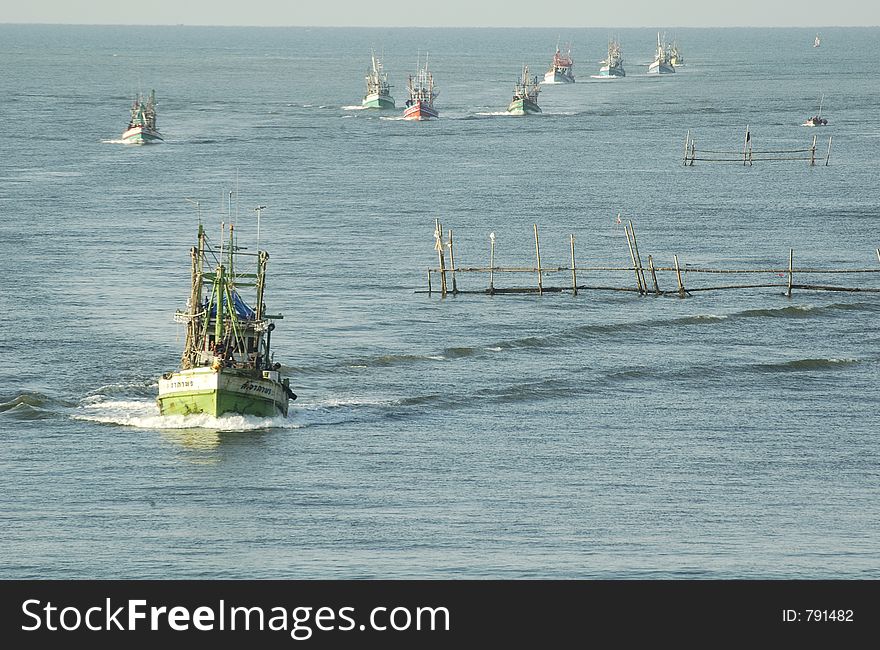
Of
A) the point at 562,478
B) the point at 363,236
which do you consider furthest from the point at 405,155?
the point at 562,478

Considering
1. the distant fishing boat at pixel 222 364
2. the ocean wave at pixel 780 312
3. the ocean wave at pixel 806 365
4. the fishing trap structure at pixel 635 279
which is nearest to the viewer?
the distant fishing boat at pixel 222 364

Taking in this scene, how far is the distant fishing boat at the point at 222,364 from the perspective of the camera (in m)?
72.9

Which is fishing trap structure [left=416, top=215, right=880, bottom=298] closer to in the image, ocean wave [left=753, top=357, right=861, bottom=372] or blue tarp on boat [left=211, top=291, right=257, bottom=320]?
ocean wave [left=753, top=357, right=861, bottom=372]

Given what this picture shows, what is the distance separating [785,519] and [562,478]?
32.6ft

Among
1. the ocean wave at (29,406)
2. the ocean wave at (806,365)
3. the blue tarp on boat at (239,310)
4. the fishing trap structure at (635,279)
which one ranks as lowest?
the ocean wave at (29,406)

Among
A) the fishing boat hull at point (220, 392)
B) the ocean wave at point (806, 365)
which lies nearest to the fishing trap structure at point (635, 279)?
the ocean wave at point (806, 365)

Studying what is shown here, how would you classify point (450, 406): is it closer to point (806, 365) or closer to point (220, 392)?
point (220, 392)

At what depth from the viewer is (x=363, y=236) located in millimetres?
129125

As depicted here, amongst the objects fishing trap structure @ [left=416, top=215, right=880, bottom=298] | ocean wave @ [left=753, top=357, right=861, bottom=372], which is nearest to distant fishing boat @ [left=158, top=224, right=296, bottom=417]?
ocean wave @ [left=753, top=357, right=861, bottom=372]

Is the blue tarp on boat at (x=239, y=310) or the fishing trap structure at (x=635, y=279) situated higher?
the blue tarp on boat at (x=239, y=310)

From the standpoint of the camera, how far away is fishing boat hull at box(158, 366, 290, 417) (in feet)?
238

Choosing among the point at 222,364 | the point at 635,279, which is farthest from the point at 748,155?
the point at 222,364

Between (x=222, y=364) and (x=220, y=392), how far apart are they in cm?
128

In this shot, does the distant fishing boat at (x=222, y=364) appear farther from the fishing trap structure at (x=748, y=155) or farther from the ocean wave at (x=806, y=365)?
the fishing trap structure at (x=748, y=155)
